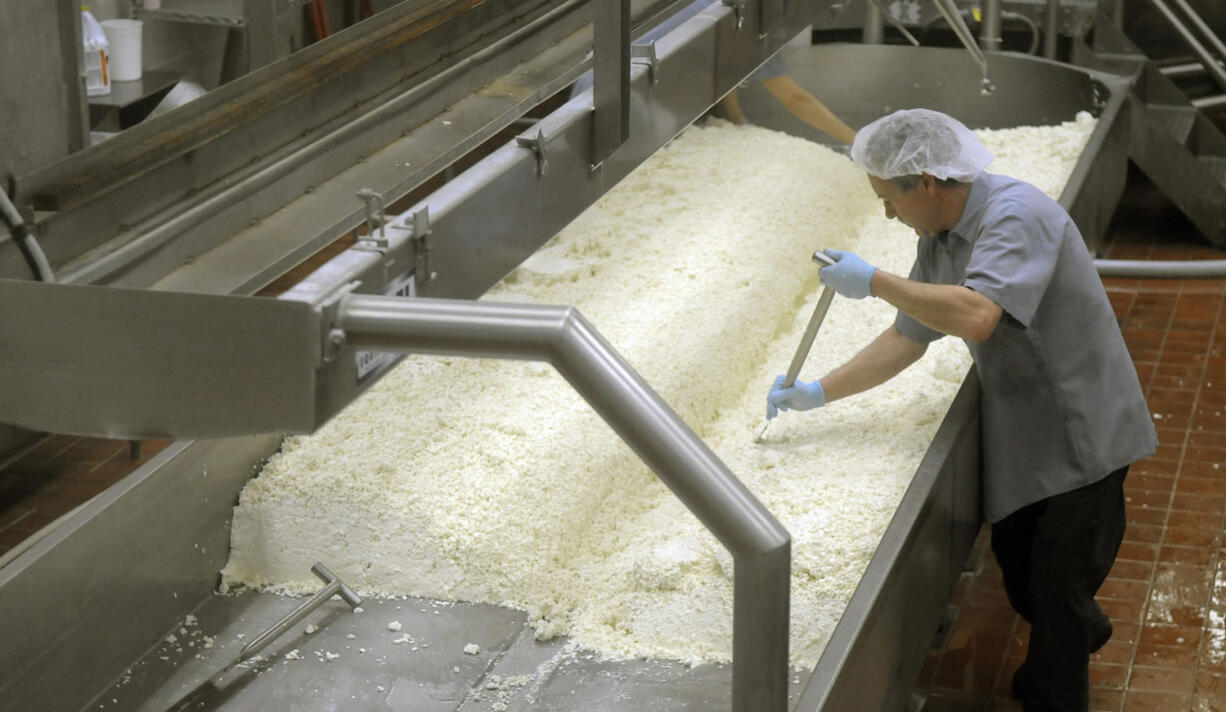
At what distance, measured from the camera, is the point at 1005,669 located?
3574 millimetres

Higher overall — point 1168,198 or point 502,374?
point 502,374

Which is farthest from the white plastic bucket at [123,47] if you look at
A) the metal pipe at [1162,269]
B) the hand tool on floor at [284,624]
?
the metal pipe at [1162,269]

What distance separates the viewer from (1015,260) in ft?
9.36

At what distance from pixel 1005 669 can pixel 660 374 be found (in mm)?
1150

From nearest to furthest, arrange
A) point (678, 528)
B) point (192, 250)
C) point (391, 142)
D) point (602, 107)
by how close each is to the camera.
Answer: point (192, 250)
point (602, 107)
point (391, 142)
point (678, 528)

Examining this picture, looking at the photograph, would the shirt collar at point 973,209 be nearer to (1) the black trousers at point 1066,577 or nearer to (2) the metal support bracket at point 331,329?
(1) the black trousers at point 1066,577

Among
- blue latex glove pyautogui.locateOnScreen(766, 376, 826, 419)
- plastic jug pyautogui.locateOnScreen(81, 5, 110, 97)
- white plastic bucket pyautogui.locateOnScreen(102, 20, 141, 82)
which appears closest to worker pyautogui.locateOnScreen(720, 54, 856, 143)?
white plastic bucket pyautogui.locateOnScreen(102, 20, 141, 82)

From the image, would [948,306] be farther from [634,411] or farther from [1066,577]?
[634,411]

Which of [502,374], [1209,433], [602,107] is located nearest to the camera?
[602,107]

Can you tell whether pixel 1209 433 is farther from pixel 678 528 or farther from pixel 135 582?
pixel 135 582

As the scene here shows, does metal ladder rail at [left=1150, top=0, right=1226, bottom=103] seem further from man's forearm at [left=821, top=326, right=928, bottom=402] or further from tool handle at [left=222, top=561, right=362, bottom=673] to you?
tool handle at [left=222, top=561, right=362, bottom=673]

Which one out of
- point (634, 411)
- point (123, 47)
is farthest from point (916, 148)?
point (123, 47)

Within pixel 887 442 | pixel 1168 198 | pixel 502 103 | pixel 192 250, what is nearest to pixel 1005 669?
pixel 887 442

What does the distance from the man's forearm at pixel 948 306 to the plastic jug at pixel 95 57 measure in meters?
2.74
